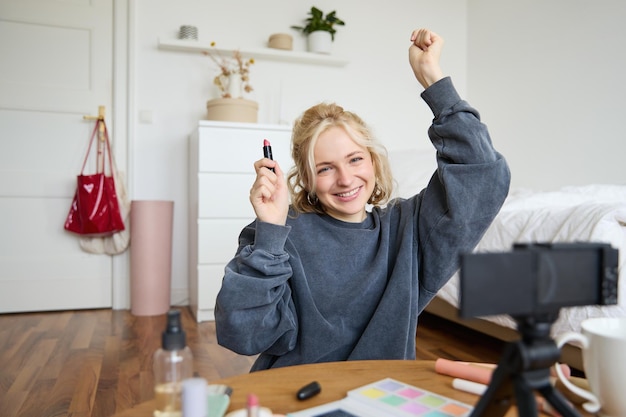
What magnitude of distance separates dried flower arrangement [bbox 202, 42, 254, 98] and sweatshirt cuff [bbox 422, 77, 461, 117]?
97.1 inches

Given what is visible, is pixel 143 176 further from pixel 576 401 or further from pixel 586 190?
pixel 576 401

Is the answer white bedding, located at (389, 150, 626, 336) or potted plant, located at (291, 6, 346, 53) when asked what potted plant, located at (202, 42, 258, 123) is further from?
white bedding, located at (389, 150, 626, 336)

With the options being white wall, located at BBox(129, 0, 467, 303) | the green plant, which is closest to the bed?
white wall, located at BBox(129, 0, 467, 303)

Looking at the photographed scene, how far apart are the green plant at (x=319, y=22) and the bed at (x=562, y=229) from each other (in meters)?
1.37

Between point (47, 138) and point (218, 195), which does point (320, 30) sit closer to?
point (218, 195)

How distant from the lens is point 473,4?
161 inches

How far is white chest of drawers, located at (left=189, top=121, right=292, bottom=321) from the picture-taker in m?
3.00

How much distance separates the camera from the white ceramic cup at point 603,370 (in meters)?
0.52

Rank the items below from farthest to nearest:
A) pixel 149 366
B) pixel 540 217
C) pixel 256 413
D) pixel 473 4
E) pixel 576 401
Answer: pixel 473 4 → pixel 149 366 → pixel 540 217 → pixel 576 401 → pixel 256 413

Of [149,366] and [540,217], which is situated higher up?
[540,217]

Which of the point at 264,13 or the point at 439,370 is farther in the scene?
the point at 264,13

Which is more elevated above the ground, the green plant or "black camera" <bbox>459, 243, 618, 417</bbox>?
the green plant

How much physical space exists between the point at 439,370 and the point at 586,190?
2.08m

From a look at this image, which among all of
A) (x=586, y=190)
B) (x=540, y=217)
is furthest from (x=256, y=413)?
(x=586, y=190)
